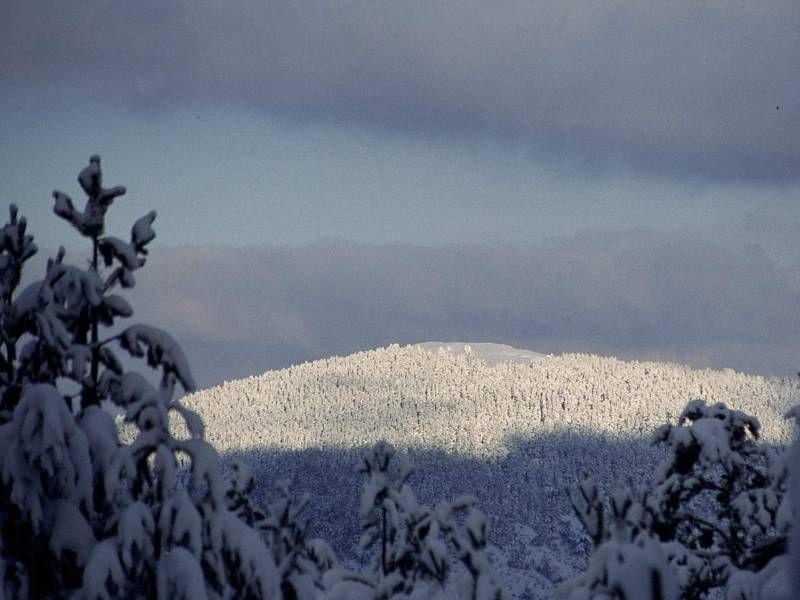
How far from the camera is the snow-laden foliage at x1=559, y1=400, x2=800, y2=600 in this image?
866 centimetres

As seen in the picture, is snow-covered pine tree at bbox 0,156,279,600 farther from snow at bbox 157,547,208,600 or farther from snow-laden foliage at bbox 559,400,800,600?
snow-laden foliage at bbox 559,400,800,600

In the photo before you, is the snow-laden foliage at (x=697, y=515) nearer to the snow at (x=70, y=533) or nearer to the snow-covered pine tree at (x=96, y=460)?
the snow-covered pine tree at (x=96, y=460)

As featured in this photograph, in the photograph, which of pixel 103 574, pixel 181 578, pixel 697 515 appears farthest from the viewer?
pixel 697 515

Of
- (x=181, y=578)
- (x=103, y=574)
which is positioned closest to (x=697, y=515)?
(x=181, y=578)

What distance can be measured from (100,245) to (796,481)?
7317 mm

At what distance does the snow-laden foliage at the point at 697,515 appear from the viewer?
8.66 metres

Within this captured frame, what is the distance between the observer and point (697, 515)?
1398 cm

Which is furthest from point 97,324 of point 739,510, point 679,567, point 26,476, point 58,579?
point 739,510

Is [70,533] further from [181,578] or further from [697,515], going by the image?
[697,515]

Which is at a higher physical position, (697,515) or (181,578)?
(697,515)

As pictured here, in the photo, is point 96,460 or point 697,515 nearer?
point 96,460

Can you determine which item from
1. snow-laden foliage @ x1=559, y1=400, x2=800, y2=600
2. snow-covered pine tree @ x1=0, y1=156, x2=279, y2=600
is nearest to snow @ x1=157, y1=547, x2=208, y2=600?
snow-covered pine tree @ x1=0, y1=156, x2=279, y2=600

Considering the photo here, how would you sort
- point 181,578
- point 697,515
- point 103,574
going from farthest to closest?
point 697,515
point 181,578
point 103,574

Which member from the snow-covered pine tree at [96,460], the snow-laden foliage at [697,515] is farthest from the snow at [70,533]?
the snow-laden foliage at [697,515]
